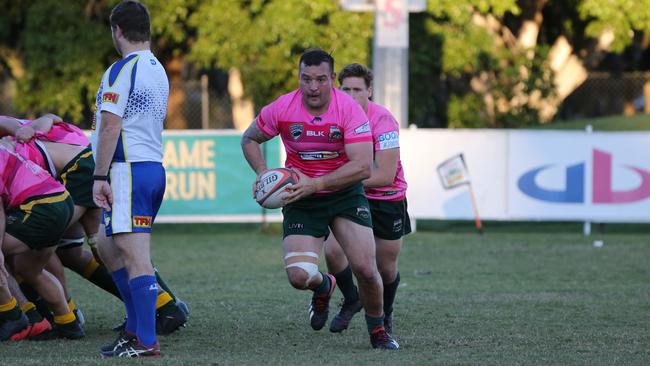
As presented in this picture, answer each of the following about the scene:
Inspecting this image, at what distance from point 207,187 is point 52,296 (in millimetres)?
9141

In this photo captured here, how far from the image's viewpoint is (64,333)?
774 cm

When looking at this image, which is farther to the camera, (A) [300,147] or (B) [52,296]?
(B) [52,296]

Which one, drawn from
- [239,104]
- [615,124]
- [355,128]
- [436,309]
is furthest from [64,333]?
[239,104]

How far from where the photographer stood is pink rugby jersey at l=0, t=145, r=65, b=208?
7.31m

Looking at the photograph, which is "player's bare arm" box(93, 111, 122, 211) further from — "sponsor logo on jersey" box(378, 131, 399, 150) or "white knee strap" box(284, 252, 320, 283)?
"sponsor logo on jersey" box(378, 131, 399, 150)

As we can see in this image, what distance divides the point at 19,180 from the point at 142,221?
1183 mm

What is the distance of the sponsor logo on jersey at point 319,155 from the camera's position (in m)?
7.00

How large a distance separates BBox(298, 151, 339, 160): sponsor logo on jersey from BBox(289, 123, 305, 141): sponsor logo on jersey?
0.12m

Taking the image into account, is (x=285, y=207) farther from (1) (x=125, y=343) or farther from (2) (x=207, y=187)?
(2) (x=207, y=187)

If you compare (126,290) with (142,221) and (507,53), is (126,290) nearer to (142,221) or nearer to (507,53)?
(142,221)

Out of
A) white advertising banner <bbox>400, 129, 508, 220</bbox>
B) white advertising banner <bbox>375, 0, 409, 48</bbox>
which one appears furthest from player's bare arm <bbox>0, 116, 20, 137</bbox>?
white advertising banner <bbox>375, 0, 409, 48</bbox>

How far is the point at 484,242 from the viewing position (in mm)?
15719

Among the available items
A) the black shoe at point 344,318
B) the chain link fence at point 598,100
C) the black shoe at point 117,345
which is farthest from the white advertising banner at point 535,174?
the chain link fence at point 598,100

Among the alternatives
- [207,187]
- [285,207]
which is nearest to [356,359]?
[285,207]
